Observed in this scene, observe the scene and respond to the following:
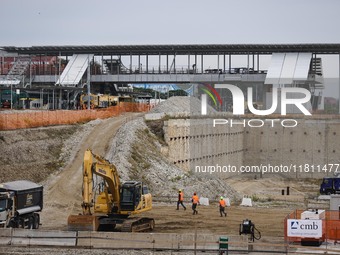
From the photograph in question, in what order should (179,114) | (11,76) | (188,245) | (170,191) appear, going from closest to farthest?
(188,245) → (170,191) → (179,114) → (11,76)

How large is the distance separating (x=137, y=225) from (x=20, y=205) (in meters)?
5.78

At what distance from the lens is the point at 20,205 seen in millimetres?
37781

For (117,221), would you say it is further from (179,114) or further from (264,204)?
(179,114)

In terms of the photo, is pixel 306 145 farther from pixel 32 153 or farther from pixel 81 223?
pixel 81 223

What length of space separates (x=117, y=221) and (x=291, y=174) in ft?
200

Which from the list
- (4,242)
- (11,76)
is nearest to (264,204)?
(4,242)

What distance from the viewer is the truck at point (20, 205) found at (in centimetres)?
3650

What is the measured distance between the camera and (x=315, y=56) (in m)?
91.4

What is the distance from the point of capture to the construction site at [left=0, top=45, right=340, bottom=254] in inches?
1351

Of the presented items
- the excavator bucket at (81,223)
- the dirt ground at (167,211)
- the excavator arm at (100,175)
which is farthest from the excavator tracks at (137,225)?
the excavator bucket at (81,223)

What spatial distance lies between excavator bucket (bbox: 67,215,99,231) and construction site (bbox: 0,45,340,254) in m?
0.04

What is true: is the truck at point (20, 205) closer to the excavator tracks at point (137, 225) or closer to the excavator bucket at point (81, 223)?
the excavator bucket at point (81, 223)

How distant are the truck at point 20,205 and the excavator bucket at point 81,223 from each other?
3341mm

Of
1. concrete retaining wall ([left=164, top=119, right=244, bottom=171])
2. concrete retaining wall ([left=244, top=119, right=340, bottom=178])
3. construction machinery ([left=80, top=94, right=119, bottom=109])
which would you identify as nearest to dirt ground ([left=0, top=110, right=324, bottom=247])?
concrete retaining wall ([left=164, top=119, right=244, bottom=171])
